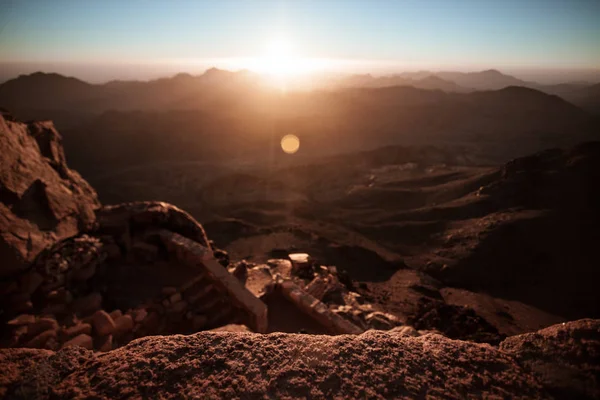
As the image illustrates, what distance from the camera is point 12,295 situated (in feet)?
16.1

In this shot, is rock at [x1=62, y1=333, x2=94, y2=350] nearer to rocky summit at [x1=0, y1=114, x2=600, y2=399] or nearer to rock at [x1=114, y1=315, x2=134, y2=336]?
rocky summit at [x1=0, y1=114, x2=600, y2=399]

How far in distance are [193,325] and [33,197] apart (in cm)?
390

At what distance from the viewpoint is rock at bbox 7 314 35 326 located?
4.54 meters

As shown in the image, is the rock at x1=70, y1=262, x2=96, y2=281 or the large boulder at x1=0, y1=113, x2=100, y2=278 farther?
the rock at x1=70, y1=262, x2=96, y2=281

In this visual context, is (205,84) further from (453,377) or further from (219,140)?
(453,377)

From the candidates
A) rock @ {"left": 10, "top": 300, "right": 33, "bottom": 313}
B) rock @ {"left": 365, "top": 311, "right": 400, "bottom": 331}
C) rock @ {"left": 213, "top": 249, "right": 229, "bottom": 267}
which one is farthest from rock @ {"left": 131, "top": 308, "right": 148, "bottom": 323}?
rock @ {"left": 365, "top": 311, "right": 400, "bottom": 331}

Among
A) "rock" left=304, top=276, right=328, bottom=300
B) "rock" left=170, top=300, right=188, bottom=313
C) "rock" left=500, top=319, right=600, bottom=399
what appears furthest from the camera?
"rock" left=304, top=276, right=328, bottom=300

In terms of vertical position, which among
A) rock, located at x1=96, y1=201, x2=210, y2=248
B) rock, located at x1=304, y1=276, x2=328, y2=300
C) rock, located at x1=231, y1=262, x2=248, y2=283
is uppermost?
rock, located at x1=96, y1=201, x2=210, y2=248

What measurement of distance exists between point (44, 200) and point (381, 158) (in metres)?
27.8

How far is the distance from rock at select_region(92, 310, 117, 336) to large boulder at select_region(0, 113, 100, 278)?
57.4 inches

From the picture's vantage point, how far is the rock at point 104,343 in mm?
4391

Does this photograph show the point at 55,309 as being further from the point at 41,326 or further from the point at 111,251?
the point at 111,251

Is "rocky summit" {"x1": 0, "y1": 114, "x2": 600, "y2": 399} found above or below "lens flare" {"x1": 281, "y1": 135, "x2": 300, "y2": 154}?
below

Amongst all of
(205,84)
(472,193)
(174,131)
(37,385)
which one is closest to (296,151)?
(174,131)
